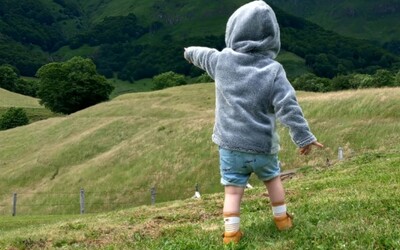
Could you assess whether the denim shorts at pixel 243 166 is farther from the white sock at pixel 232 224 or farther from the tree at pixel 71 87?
the tree at pixel 71 87

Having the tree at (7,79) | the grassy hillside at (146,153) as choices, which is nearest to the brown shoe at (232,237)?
the grassy hillside at (146,153)

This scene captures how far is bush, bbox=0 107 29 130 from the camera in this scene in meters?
121

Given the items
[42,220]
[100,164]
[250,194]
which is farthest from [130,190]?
[250,194]

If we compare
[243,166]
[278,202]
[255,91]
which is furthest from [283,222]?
[255,91]

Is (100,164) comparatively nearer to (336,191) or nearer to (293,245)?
(336,191)

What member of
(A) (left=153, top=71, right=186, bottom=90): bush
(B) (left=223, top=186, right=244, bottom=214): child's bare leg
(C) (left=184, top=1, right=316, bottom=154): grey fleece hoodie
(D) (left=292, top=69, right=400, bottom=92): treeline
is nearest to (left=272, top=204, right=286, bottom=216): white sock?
(B) (left=223, top=186, right=244, bottom=214): child's bare leg

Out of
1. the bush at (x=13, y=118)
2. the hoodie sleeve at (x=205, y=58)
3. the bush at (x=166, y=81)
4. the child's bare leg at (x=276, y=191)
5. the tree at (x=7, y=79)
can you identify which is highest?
the hoodie sleeve at (x=205, y=58)

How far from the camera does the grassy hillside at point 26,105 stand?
13338cm

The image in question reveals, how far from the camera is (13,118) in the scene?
398 feet

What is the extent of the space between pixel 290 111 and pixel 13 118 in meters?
123

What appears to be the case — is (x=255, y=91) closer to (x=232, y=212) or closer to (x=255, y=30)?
(x=255, y=30)

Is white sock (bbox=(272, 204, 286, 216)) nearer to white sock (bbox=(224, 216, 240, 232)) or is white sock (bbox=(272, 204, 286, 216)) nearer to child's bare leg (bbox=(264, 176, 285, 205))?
child's bare leg (bbox=(264, 176, 285, 205))

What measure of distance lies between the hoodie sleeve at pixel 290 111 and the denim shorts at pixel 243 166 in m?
0.52

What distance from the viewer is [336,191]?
1189 centimetres
